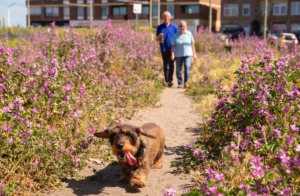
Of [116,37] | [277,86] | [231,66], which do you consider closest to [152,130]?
[277,86]

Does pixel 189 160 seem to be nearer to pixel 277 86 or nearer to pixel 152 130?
pixel 152 130

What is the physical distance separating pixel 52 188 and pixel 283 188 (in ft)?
9.41

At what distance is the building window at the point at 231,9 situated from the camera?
232 feet

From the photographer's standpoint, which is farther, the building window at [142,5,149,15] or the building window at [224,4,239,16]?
the building window at [142,5,149,15]

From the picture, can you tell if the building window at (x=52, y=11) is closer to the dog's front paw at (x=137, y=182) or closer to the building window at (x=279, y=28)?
the building window at (x=279, y=28)

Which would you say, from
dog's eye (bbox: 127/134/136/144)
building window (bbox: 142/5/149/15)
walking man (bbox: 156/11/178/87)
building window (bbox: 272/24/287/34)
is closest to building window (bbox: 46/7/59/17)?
building window (bbox: 142/5/149/15)

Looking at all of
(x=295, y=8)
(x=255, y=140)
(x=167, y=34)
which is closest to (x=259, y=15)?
(x=295, y=8)

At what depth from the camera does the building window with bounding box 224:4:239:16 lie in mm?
70562

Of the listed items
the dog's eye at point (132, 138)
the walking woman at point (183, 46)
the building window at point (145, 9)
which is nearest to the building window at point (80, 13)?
the building window at point (145, 9)

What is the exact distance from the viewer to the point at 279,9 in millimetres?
66875

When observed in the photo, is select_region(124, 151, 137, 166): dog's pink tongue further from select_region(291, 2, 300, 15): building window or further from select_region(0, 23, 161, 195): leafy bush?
select_region(291, 2, 300, 15): building window

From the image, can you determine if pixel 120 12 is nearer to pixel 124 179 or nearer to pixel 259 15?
pixel 259 15

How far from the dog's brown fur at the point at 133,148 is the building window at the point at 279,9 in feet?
213

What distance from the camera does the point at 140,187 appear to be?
5.34m
